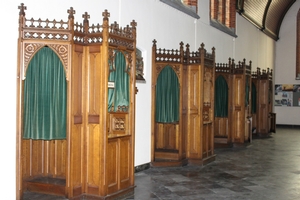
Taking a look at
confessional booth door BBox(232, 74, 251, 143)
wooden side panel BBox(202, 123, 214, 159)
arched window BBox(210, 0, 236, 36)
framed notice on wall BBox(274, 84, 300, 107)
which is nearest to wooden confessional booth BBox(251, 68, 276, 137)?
arched window BBox(210, 0, 236, 36)

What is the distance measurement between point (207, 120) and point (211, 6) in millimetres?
4989

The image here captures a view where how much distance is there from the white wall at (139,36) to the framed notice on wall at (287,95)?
6.06 meters

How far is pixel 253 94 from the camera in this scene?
16500 mm

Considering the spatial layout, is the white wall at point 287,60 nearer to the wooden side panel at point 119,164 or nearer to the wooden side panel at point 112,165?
the wooden side panel at point 119,164

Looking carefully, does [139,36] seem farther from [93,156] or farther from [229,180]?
[229,180]

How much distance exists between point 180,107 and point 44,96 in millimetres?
4456

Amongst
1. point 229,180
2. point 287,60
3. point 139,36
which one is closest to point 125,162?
point 229,180

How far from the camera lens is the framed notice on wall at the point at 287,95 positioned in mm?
22078

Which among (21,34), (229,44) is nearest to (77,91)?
(21,34)

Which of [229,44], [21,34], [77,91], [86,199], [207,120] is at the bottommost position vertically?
[86,199]

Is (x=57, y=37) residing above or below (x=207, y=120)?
above

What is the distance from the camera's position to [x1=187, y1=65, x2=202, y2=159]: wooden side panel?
1000cm

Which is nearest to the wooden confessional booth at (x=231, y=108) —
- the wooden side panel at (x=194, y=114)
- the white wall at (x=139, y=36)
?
the white wall at (x=139, y=36)

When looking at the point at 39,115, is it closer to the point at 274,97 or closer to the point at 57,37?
the point at 57,37
